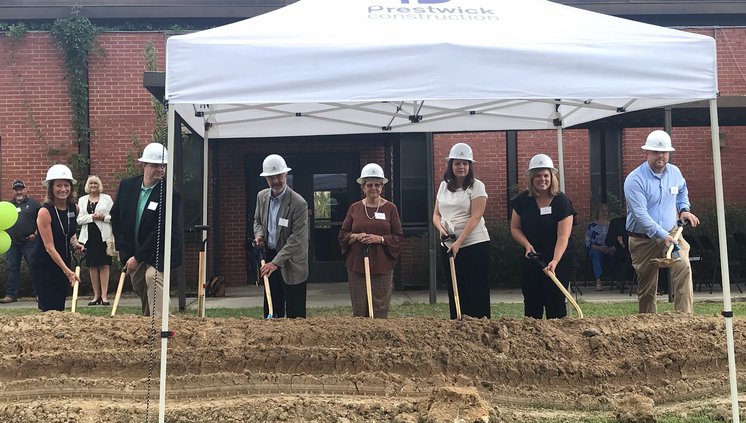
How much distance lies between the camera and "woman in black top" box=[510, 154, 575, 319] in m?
4.93

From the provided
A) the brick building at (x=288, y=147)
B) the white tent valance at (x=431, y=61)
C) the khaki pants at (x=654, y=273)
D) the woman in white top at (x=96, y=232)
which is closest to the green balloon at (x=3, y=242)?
the white tent valance at (x=431, y=61)

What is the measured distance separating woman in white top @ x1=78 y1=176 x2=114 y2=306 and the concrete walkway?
19.4 inches

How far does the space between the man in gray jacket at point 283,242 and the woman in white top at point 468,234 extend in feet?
4.20

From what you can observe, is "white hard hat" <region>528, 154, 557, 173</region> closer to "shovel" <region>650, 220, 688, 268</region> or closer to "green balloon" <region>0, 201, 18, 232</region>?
"shovel" <region>650, 220, 688, 268</region>

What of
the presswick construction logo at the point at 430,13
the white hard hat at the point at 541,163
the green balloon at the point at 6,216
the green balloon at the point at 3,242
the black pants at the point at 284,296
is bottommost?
the black pants at the point at 284,296

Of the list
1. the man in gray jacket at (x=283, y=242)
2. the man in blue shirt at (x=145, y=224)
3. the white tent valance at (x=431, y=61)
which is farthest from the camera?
the man in gray jacket at (x=283, y=242)

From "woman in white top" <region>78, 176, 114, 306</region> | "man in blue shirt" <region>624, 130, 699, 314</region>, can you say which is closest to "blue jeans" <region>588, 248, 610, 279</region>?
"man in blue shirt" <region>624, 130, 699, 314</region>

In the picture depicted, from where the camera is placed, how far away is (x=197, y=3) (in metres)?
10.6

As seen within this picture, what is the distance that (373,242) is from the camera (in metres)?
5.08

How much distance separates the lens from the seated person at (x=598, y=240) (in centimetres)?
909

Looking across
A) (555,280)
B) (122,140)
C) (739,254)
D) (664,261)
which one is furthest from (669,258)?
(122,140)

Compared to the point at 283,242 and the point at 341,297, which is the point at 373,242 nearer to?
the point at 283,242

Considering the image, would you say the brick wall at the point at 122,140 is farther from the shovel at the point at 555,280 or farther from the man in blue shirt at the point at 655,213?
the shovel at the point at 555,280

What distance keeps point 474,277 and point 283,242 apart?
5.72 ft
